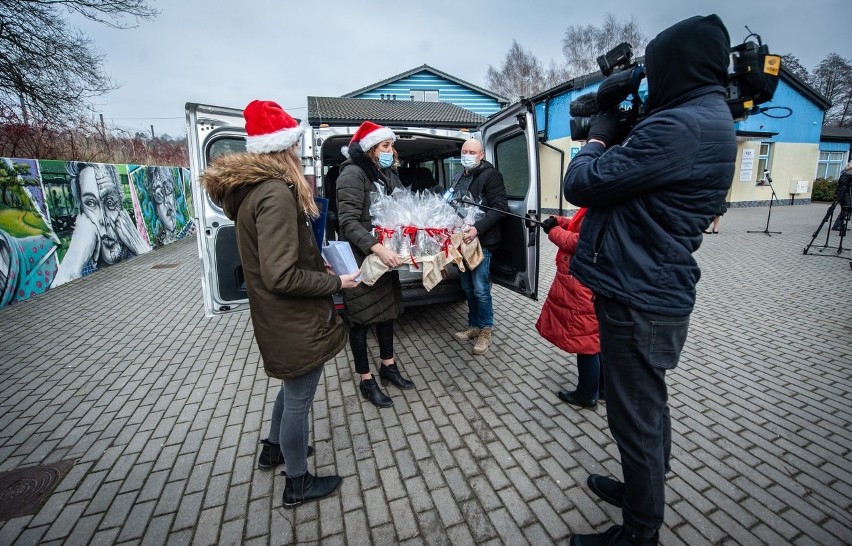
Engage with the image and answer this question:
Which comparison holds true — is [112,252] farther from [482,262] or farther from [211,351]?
[482,262]

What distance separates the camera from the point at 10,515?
2225 millimetres

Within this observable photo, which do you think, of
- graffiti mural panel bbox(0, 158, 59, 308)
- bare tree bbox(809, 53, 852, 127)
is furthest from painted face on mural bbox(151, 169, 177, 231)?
bare tree bbox(809, 53, 852, 127)

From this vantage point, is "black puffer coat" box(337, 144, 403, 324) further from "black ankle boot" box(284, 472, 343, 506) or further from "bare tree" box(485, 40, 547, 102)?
"bare tree" box(485, 40, 547, 102)

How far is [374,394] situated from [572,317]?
1.68 meters

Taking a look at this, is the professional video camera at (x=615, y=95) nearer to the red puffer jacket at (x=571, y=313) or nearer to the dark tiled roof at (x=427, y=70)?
the red puffer jacket at (x=571, y=313)

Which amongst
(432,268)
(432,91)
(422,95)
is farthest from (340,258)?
(432,91)

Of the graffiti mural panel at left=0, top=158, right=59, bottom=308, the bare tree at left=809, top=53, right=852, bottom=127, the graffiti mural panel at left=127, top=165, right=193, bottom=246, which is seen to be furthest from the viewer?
the bare tree at left=809, top=53, right=852, bottom=127

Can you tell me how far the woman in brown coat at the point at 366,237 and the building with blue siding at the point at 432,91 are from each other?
71.5ft

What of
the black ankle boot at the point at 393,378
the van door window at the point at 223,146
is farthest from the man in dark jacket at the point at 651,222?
the van door window at the point at 223,146

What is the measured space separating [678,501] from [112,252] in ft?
37.3

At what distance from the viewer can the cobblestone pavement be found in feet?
6.89

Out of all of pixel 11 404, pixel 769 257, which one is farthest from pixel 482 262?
pixel 769 257

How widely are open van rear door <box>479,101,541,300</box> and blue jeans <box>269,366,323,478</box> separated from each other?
2313 millimetres

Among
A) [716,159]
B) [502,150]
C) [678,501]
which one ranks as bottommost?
[678,501]
